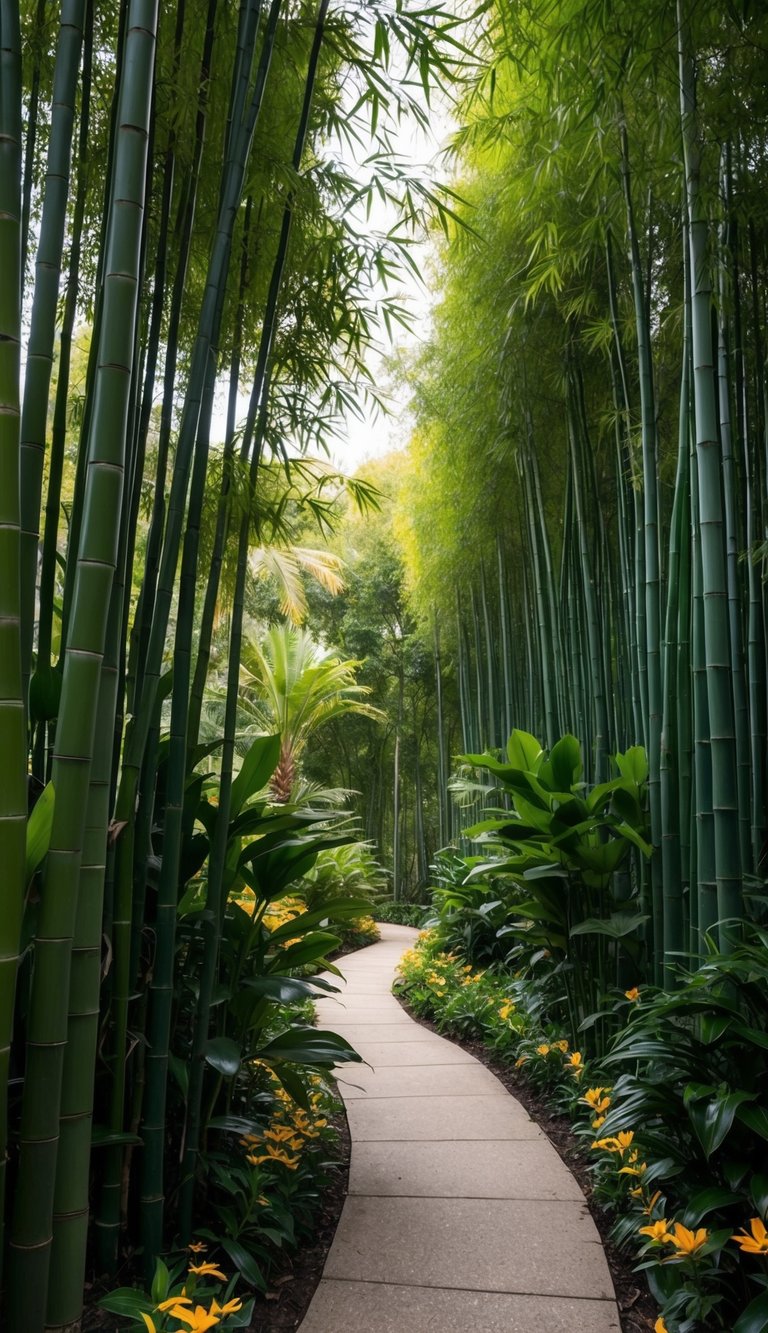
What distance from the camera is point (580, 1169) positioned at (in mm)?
1983

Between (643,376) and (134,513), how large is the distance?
1496mm

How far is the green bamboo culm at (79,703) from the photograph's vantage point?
1.00 metres

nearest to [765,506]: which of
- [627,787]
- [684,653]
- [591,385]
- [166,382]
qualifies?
[684,653]

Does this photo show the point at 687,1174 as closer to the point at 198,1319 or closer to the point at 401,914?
the point at 198,1319

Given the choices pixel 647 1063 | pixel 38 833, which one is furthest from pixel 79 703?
pixel 647 1063

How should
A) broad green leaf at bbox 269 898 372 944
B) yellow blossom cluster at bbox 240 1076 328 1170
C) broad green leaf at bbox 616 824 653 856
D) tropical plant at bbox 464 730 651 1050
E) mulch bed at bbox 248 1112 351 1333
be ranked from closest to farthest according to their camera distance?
mulch bed at bbox 248 1112 351 1333, yellow blossom cluster at bbox 240 1076 328 1170, broad green leaf at bbox 269 898 372 944, broad green leaf at bbox 616 824 653 856, tropical plant at bbox 464 730 651 1050

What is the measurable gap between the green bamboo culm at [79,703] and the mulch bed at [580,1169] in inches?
38.8

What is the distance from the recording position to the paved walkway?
1402 millimetres

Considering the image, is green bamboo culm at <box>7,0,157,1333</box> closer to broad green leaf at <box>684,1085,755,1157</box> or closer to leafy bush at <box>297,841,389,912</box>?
broad green leaf at <box>684,1085,755,1157</box>

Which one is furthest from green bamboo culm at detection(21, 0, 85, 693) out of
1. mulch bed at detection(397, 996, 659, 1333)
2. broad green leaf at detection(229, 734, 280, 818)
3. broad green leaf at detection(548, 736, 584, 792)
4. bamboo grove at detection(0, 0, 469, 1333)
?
broad green leaf at detection(548, 736, 584, 792)

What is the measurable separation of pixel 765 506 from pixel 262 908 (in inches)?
75.7

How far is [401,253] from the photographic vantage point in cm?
199

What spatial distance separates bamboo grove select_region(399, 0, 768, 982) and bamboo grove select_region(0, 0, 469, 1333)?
0.49 metres

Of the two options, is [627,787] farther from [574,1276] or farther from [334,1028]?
[334,1028]
